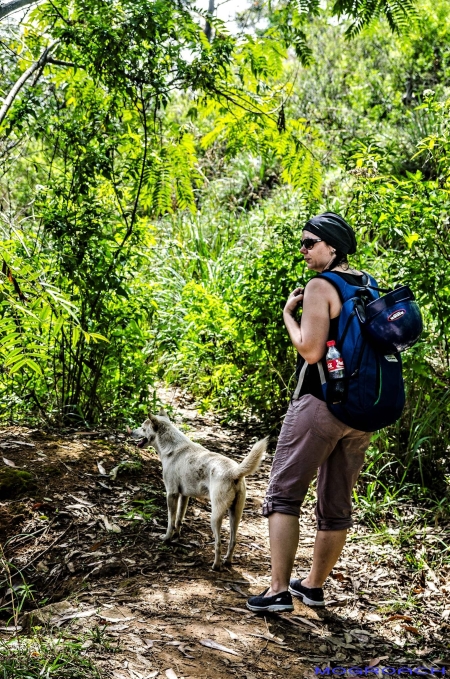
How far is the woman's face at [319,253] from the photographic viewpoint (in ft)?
12.7

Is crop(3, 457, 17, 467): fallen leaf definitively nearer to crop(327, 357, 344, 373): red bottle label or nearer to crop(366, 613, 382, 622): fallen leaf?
crop(366, 613, 382, 622): fallen leaf

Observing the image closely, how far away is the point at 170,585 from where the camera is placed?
427 centimetres

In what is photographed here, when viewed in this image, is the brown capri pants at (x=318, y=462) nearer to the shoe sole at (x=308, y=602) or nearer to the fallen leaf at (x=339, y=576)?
the shoe sole at (x=308, y=602)

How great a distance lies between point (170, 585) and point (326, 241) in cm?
229

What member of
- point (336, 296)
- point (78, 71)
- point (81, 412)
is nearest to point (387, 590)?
point (336, 296)

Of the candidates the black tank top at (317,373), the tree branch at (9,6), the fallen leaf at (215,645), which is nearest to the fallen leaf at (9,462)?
the fallen leaf at (215,645)


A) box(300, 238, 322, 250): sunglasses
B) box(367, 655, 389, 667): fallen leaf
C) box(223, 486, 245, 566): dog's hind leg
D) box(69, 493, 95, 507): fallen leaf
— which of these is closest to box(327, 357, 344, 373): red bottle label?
box(300, 238, 322, 250): sunglasses

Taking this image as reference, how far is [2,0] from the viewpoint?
3479mm

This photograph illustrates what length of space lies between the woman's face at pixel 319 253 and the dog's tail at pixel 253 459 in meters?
1.10

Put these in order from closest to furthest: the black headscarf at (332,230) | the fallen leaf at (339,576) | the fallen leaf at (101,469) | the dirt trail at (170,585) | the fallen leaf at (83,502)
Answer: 1. the dirt trail at (170,585)
2. the black headscarf at (332,230)
3. the fallen leaf at (339,576)
4. the fallen leaf at (83,502)
5. the fallen leaf at (101,469)

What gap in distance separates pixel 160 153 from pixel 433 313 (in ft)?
9.57

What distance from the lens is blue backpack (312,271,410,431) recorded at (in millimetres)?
3619

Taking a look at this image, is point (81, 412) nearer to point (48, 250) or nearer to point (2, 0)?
point (48, 250)

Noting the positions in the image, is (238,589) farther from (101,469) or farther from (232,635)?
(101,469)
